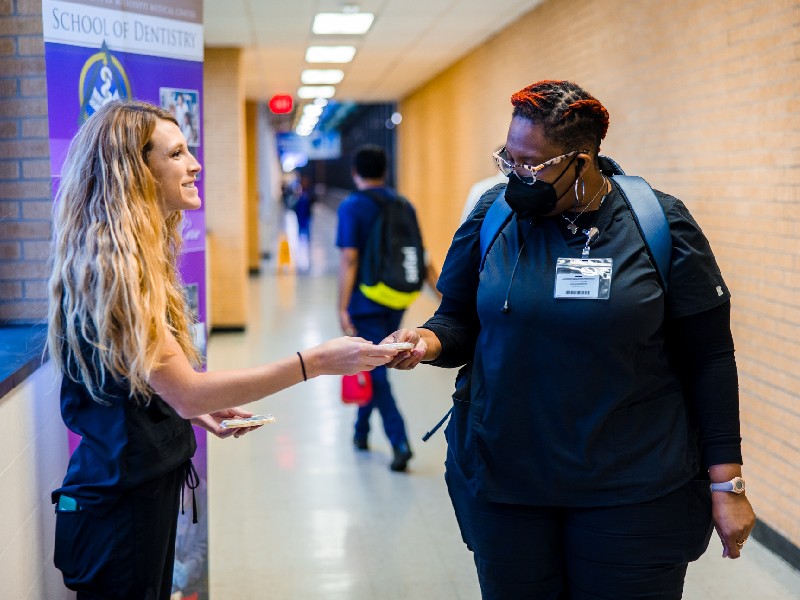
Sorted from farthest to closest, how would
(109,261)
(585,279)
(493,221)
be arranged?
1. (493,221)
2. (585,279)
3. (109,261)

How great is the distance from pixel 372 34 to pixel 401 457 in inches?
211

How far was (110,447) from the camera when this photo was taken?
183 cm

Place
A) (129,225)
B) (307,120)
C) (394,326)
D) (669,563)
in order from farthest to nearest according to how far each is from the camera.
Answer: (307,120) < (394,326) < (669,563) < (129,225)

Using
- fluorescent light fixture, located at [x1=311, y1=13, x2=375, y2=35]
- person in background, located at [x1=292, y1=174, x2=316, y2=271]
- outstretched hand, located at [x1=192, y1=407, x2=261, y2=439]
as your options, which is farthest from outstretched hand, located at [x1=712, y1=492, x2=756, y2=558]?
person in background, located at [x1=292, y1=174, x2=316, y2=271]

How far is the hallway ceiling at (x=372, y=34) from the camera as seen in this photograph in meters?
7.46

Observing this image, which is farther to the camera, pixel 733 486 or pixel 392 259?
pixel 392 259

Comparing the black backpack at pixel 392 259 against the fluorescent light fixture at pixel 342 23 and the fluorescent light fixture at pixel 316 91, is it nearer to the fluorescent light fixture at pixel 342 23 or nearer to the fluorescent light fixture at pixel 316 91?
the fluorescent light fixture at pixel 342 23

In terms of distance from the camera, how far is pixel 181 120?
2922 millimetres

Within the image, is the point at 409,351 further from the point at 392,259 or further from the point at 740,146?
the point at 392,259

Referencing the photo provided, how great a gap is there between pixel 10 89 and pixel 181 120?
1.69 feet

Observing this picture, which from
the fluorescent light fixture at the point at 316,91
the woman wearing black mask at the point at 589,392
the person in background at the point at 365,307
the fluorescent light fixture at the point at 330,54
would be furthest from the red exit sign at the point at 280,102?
the woman wearing black mask at the point at 589,392

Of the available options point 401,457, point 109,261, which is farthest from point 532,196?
point 401,457

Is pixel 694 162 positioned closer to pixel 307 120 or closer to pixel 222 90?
pixel 222 90

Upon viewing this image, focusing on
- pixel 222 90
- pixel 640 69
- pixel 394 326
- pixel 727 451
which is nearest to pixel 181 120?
pixel 727 451
